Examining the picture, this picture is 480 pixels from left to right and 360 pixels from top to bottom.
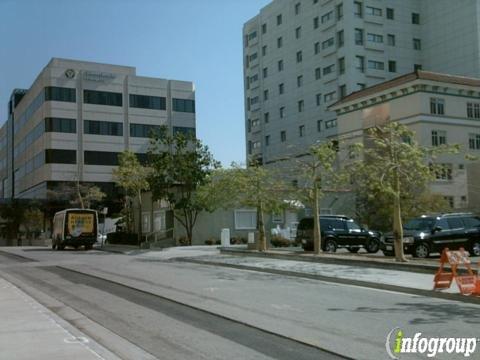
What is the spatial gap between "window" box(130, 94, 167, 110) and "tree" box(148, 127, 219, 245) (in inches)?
1641

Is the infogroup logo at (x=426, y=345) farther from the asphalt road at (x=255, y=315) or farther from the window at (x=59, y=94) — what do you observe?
the window at (x=59, y=94)

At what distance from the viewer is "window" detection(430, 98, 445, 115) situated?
5031cm

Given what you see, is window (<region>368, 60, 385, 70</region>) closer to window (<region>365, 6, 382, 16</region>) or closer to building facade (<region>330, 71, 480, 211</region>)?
window (<region>365, 6, 382, 16</region>)

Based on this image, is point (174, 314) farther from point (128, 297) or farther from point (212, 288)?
point (212, 288)

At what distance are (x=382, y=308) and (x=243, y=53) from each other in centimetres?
8102

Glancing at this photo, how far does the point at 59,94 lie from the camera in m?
76.5

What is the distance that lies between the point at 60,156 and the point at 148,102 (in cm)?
1477

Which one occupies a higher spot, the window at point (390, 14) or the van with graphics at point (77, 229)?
the window at point (390, 14)

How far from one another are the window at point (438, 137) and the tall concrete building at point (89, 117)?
34.5 meters

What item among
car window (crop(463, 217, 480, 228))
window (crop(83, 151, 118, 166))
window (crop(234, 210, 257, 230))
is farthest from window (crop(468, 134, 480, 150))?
window (crop(83, 151, 118, 166))

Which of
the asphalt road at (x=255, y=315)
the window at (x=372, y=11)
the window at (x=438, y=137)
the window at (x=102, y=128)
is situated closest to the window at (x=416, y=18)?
the window at (x=372, y=11)

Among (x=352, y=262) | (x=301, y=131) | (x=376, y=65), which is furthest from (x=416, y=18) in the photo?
(x=352, y=262)

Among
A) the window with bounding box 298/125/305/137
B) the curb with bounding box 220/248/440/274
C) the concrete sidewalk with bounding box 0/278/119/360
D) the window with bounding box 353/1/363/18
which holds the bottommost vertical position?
the concrete sidewalk with bounding box 0/278/119/360

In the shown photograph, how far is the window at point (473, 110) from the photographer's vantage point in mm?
52469
